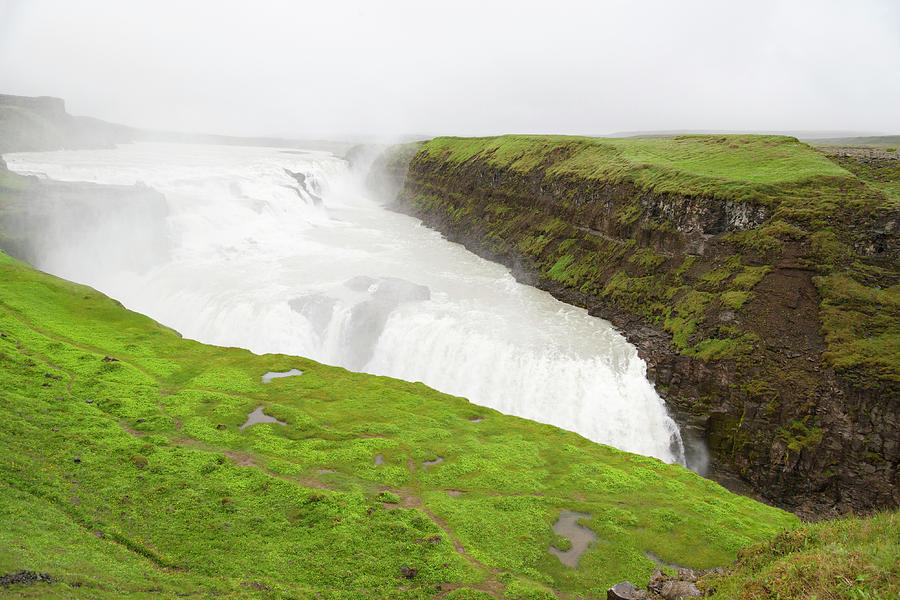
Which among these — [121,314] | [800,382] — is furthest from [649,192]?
[121,314]

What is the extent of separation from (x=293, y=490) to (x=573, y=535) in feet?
33.2

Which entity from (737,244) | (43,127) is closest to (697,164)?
(737,244)

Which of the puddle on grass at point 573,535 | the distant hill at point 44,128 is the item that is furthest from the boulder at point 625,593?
the distant hill at point 44,128

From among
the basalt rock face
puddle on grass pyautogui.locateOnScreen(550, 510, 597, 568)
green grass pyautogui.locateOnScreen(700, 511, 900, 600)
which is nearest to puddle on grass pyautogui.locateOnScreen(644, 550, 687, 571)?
puddle on grass pyautogui.locateOnScreen(550, 510, 597, 568)

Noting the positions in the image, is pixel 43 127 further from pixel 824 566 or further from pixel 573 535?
pixel 824 566

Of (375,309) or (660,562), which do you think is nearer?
(660,562)

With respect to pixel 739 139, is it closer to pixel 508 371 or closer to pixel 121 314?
pixel 508 371

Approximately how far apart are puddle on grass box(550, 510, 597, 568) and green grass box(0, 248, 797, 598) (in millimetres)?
350

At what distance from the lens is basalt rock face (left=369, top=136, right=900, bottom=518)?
2761cm

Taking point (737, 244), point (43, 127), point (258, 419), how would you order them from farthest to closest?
point (43, 127) < point (737, 244) < point (258, 419)

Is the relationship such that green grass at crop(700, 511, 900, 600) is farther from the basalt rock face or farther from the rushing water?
the rushing water

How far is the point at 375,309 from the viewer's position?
41.9 metres

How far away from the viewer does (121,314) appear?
32844mm

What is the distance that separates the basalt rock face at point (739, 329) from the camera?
2761 cm
